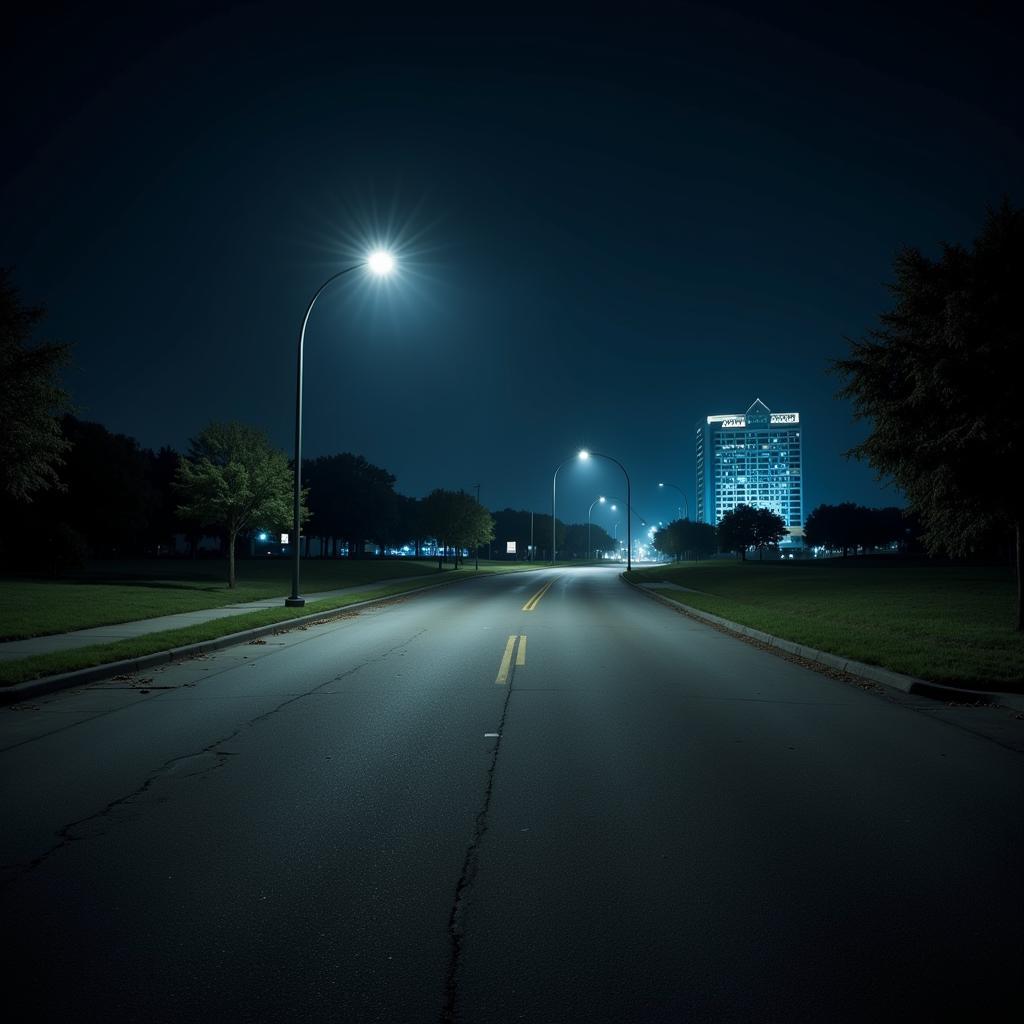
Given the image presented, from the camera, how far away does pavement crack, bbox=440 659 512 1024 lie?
9.49ft

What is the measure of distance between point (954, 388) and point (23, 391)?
2244 centimetres

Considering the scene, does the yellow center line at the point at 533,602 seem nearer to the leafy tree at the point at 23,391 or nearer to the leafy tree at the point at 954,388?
the leafy tree at the point at 954,388

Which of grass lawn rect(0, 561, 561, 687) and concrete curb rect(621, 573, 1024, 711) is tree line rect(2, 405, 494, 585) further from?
concrete curb rect(621, 573, 1024, 711)

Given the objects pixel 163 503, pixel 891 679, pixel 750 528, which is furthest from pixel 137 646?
pixel 750 528

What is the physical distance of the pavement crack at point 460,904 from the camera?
2894 millimetres

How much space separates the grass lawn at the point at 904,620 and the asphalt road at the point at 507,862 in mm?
2382

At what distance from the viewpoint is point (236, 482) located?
99.4ft

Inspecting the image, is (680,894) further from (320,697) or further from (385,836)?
(320,697)

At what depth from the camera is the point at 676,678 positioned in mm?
10375

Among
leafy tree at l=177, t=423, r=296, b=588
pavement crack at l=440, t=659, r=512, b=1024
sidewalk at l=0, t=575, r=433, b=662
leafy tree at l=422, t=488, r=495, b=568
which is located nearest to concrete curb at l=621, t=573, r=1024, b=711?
pavement crack at l=440, t=659, r=512, b=1024

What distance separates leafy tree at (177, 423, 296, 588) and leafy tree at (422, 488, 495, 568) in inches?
1248

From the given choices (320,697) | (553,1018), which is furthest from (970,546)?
(553,1018)

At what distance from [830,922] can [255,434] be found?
3141 centimetres

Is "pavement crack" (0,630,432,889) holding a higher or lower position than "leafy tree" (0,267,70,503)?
lower
